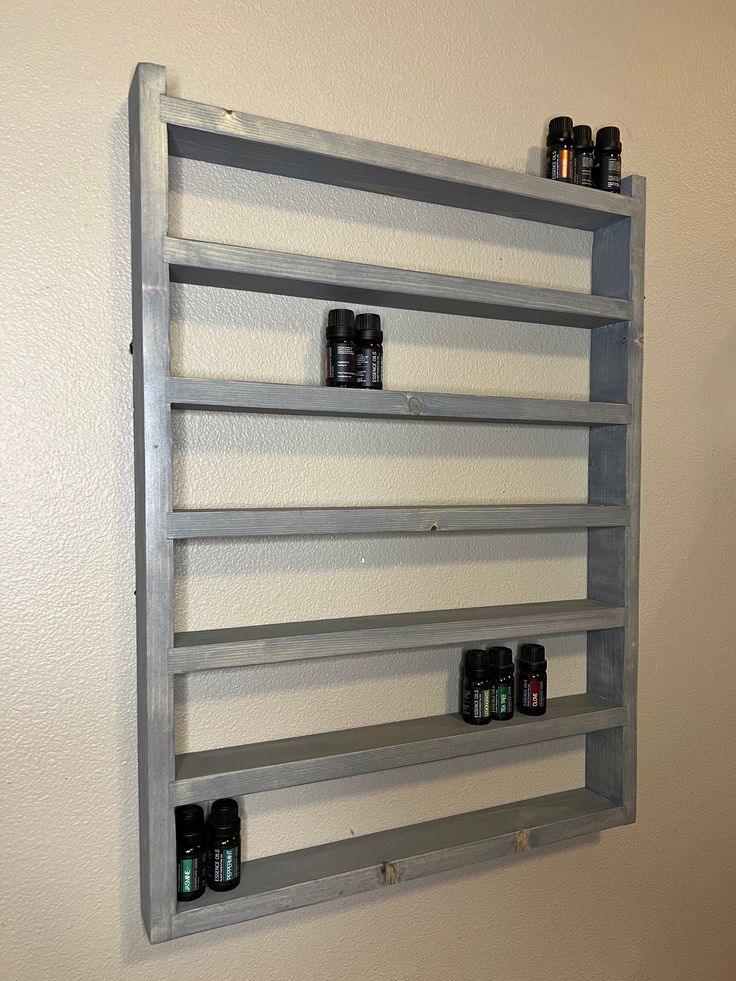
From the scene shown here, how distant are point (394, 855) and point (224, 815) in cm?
27

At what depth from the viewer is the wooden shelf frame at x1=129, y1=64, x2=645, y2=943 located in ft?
2.75

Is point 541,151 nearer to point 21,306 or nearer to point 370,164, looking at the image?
point 370,164

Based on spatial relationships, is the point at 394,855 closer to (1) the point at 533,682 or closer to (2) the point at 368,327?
(1) the point at 533,682

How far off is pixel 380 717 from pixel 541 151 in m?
1.00

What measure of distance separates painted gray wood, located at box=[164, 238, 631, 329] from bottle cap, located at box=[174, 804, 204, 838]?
0.71 m

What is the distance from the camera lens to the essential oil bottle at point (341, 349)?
0.95m

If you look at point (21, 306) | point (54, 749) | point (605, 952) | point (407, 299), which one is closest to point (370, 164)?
point (407, 299)

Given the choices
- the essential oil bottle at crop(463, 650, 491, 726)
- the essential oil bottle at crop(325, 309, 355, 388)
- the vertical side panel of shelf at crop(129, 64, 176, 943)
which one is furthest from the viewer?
the essential oil bottle at crop(463, 650, 491, 726)

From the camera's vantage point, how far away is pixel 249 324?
0.98m

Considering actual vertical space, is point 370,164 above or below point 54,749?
above

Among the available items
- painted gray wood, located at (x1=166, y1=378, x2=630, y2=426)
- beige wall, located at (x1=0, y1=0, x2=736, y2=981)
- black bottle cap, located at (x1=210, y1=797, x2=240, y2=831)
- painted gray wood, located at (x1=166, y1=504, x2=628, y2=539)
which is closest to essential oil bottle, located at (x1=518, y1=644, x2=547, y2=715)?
beige wall, located at (x1=0, y1=0, x2=736, y2=981)

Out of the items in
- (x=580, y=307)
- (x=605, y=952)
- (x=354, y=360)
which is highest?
(x=580, y=307)

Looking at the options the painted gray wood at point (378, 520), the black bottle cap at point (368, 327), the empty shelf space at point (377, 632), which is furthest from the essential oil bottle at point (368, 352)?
the empty shelf space at point (377, 632)

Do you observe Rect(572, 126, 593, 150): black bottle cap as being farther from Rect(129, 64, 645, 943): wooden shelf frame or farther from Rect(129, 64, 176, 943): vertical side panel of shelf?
Rect(129, 64, 176, 943): vertical side panel of shelf
